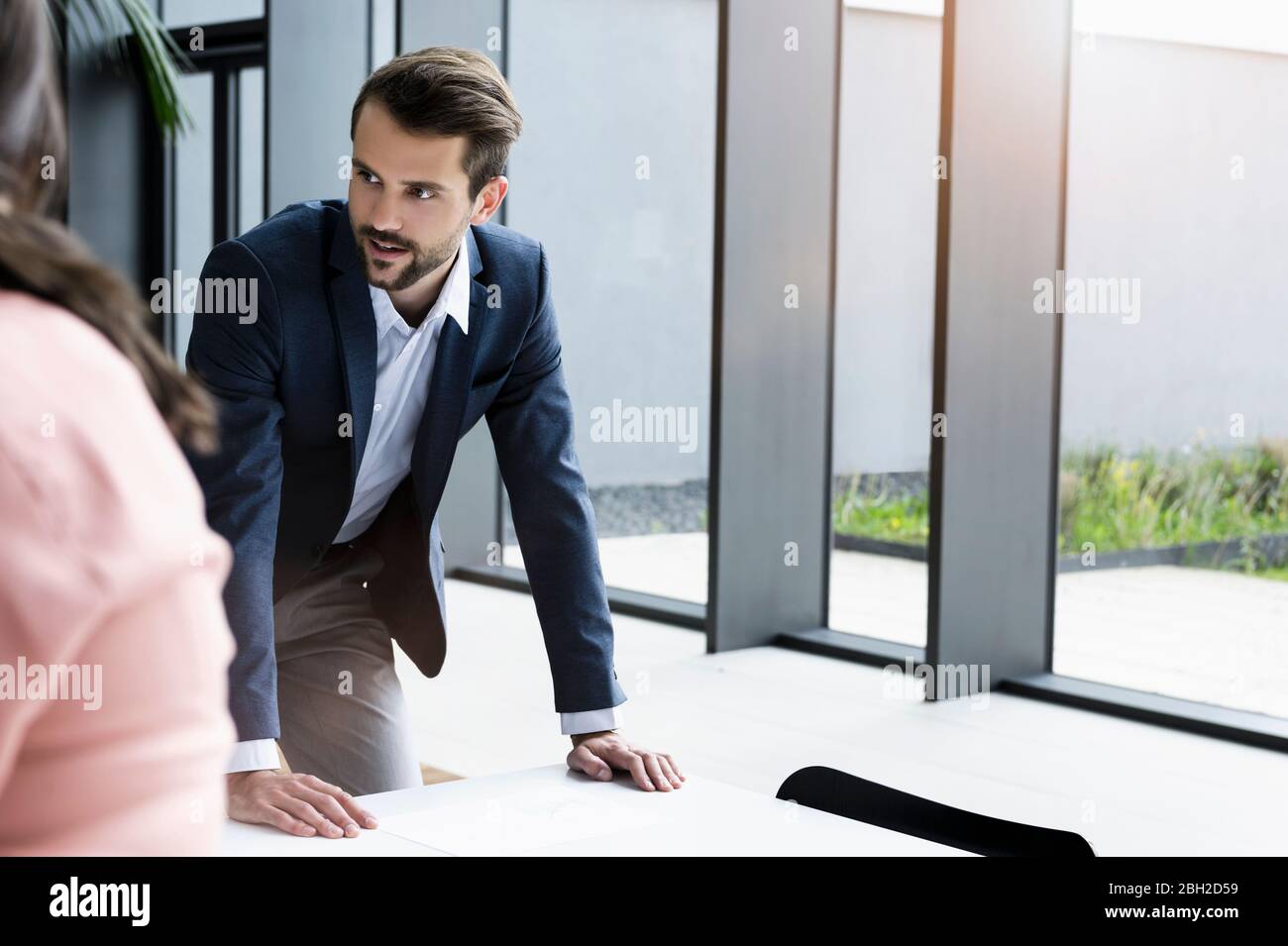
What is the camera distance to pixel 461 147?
6.38ft

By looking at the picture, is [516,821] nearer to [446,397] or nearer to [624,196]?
[446,397]

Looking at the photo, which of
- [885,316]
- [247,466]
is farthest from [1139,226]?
[247,466]

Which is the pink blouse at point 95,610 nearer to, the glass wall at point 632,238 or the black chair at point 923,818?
the black chair at point 923,818

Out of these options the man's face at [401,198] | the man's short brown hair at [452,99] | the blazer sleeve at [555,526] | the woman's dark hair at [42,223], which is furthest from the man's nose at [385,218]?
the woman's dark hair at [42,223]

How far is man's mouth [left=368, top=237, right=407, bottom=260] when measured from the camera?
6.17 feet

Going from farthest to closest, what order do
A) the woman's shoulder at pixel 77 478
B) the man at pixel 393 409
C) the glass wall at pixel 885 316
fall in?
1. the glass wall at pixel 885 316
2. the man at pixel 393 409
3. the woman's shoulder at pixel 77 478

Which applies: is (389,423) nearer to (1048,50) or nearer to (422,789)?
(422,789)

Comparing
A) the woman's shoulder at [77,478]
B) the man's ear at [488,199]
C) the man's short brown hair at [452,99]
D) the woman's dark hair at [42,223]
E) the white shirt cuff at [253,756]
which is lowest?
the white shirt cuff at [253,756]

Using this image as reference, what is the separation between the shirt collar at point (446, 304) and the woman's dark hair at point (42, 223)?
1383 mm

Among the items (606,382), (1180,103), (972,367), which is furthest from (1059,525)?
(606,382)

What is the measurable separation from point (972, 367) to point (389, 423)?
2656 mm

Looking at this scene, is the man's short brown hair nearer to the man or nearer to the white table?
the man

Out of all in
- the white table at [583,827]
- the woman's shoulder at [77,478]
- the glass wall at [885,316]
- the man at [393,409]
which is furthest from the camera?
the glass wall at [885,316]

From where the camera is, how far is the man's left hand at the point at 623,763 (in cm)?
163
